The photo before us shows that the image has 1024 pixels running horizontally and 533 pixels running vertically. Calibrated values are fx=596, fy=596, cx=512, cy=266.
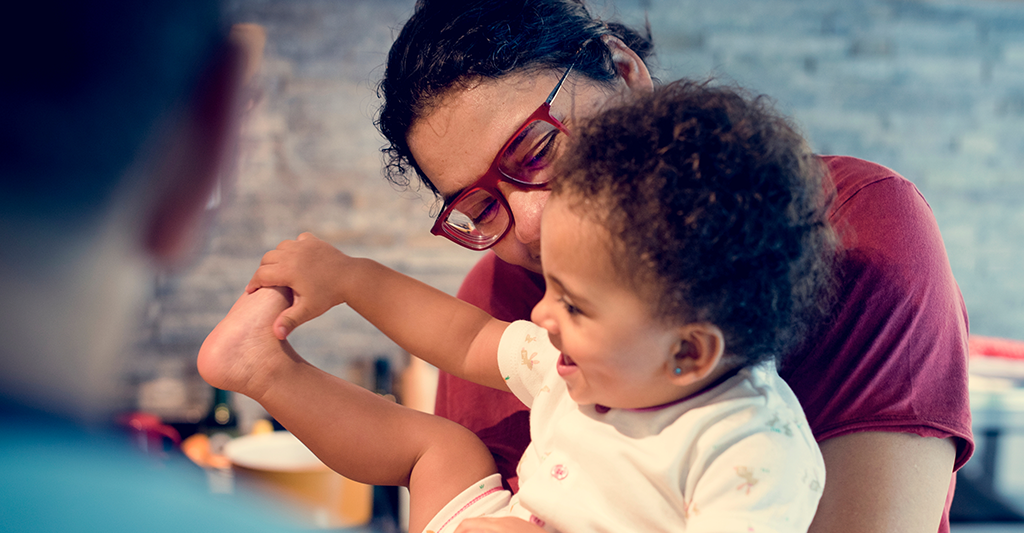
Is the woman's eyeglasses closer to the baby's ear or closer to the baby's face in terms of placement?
the baby's face

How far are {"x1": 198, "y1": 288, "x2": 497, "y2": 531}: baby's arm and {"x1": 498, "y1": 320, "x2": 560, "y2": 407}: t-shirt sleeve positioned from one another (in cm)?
13

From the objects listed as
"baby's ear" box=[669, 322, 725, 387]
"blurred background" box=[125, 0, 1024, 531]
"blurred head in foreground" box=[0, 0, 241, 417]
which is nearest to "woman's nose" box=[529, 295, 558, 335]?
"baby's ear" box=[669, 322, 725, 387]

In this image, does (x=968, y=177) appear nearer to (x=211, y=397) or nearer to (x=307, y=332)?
(x=307, y=332)

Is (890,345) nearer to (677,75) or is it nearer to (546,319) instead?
(546,319)

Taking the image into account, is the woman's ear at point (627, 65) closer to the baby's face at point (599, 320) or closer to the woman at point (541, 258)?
the woman at point (541, 258)

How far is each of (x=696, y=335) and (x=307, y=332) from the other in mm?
2230

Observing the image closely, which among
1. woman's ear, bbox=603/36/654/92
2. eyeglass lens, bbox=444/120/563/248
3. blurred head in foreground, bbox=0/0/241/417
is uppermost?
woman's ear, bbox=603/36/654/92

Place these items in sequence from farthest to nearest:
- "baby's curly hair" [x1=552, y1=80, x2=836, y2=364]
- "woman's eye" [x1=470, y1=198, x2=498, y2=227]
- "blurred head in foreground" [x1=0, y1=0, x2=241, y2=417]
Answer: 1. "blurred head in foreground" [x1=0, y1=0, x2=241, y2=417]
2. "woman's eye" [x1=470, y1=198, x2=498, y2=227]
3. "baby's curly hair" [x1=552, y1=80, x2=836, y2=364]

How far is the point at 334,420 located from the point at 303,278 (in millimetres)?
199

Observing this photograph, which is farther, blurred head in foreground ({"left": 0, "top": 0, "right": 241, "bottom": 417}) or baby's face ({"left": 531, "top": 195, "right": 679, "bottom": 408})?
blurred head in foreground ({"left": 0, "top": 0, "right": 241, "bottom": 417})

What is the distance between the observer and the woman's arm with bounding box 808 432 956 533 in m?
0.56

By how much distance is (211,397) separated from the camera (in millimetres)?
2357

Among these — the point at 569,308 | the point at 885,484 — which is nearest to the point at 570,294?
the point at 569,308

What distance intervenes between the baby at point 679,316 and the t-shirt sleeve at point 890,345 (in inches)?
1.8
